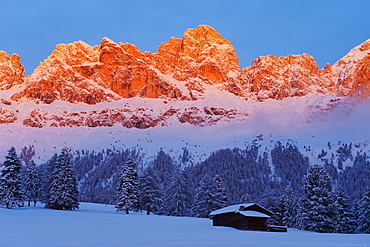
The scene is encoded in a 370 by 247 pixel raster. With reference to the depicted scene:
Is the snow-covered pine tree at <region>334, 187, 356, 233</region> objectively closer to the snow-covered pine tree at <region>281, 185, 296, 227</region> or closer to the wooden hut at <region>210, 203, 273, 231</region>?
the snow-covered pine tree at <region>281, 185, 296, 227</region>

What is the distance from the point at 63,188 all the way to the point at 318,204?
39.2 m

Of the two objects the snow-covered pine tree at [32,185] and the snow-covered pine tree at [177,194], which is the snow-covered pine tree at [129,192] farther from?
the snow-covered pine tree at [32,185]

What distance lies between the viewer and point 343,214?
55562mm

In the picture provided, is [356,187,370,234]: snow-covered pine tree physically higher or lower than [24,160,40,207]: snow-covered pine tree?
lower

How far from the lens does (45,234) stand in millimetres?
32375

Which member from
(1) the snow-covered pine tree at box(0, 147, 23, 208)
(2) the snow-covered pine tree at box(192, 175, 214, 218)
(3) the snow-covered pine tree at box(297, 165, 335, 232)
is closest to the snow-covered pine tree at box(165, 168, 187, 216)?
(2) the snow-covered pine tree at box(192, 175, 214, 218)

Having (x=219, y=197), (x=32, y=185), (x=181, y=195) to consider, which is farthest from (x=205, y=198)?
(x=32, y=185)

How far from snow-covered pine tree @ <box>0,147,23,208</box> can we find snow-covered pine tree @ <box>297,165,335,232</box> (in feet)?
129

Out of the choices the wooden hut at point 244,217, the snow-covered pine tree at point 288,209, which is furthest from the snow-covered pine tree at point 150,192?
the snow-covered pine tree at point 288,209

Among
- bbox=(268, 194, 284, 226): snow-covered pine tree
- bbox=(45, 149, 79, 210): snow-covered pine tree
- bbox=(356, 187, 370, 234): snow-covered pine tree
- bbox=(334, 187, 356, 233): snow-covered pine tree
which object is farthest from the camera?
bbox=(45, 149, 79, 210): snow-covered pine tree

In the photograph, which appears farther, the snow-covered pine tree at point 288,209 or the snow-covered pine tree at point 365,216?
the snow-covered pine tree at point 288,209

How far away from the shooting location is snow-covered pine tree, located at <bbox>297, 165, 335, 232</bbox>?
4775cm

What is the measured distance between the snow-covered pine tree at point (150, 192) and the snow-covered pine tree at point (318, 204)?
28.5 metres

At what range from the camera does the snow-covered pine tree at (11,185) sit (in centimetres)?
6062
